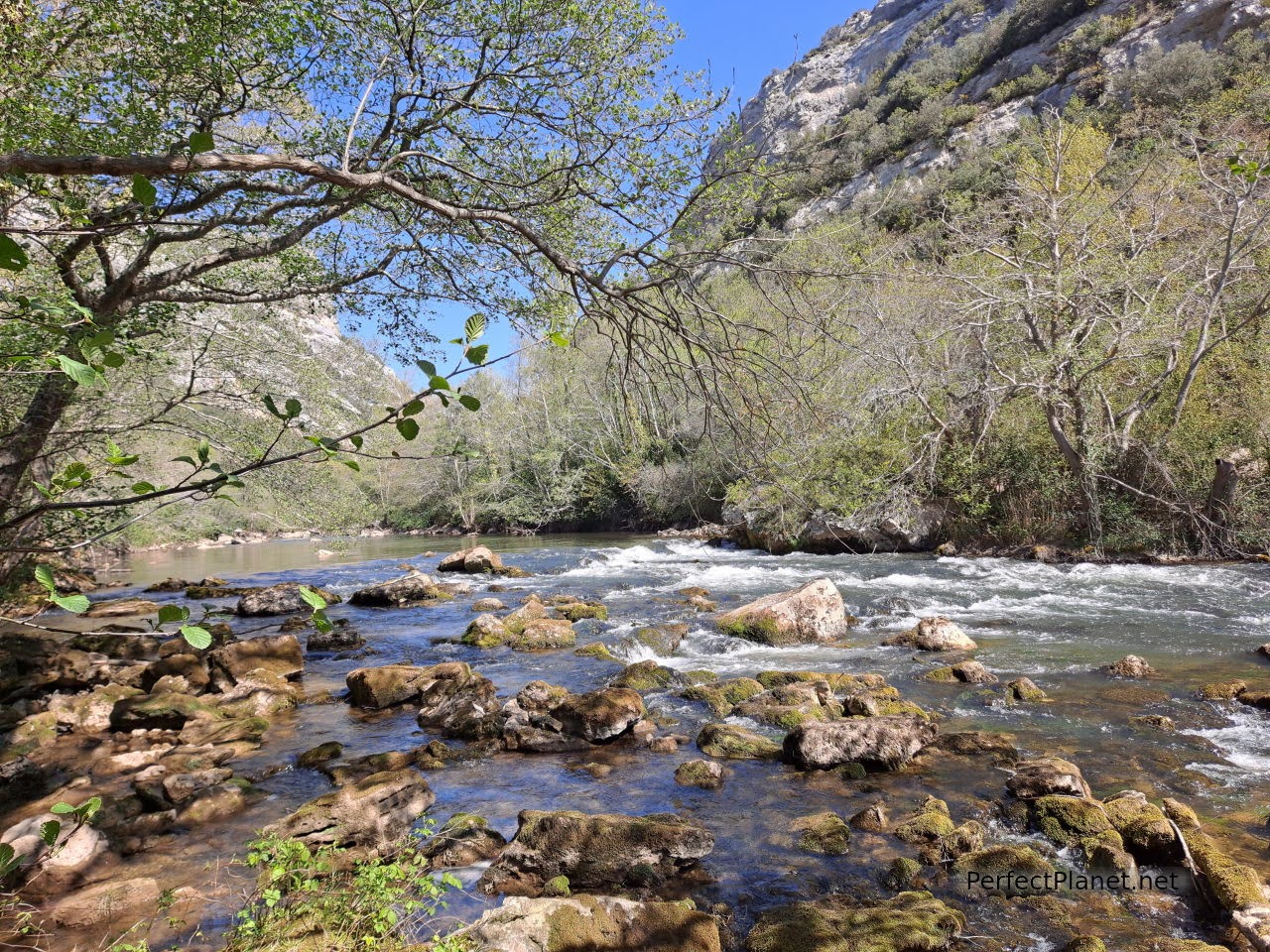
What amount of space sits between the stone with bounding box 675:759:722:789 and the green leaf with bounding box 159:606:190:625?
5.00 metres

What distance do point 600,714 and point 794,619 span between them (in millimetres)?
4570

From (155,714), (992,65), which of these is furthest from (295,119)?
(992,65)

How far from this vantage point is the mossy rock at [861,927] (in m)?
3.47

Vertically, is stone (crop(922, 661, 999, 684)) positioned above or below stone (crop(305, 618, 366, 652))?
below

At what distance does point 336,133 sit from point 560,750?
638 centimetres

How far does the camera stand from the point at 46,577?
4.21 ft

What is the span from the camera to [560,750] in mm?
6477

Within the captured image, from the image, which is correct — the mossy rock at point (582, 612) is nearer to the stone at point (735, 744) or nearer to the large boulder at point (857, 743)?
the stone at point (735, 744)

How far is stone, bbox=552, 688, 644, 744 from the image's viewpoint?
6562mm

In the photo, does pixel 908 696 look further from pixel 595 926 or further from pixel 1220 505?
pixel 1220 505

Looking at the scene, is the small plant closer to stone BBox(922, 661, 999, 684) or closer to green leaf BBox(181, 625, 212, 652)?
green leaf BBox(181, 625, 212, 652)

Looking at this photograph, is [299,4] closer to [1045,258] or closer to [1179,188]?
[1045,258]

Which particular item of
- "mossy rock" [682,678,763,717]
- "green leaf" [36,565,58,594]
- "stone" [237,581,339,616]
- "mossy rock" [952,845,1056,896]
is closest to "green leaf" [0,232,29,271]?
"green leaf" [36,565,58,594]

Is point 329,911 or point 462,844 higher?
point 329,911
